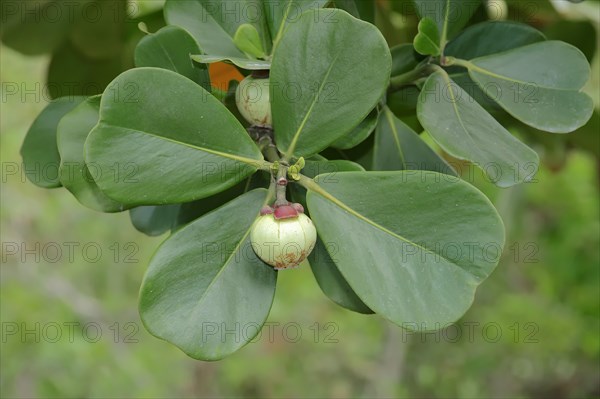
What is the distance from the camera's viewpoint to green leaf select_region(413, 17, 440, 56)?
0.68 m

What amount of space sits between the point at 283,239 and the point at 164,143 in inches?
4.8

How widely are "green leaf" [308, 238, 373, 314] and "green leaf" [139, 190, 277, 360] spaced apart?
5 centimetres

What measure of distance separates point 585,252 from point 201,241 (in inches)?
65.6

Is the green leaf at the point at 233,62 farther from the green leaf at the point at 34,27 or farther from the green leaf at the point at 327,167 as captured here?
the green leaf at the point at 34,27

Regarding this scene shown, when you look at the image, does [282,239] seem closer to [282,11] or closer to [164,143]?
[164,143]

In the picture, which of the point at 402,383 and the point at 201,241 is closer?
the point at 201,241

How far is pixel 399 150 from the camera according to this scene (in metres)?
0.73

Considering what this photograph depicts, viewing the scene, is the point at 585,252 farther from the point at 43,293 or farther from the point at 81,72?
the point at 43,293

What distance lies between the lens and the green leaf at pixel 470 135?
597 millimetres

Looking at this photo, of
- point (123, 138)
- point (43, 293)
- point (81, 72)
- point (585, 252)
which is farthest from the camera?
point (43, 293)

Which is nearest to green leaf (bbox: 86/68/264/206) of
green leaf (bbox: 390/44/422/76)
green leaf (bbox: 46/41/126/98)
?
green leaf (bbox: 390/44/422/76)

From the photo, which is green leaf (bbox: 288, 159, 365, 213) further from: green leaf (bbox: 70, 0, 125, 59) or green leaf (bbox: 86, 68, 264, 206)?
green leaf (bbox: 70, 0, 125, 59)

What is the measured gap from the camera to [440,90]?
2.16 ft

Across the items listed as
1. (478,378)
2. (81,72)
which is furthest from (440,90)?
(478,378)
